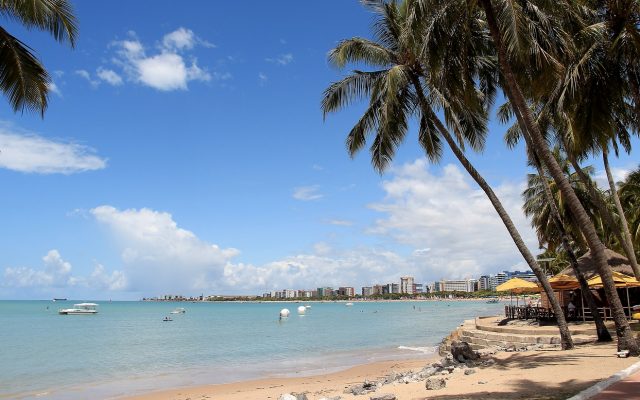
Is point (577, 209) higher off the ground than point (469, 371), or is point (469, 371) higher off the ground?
point (577, 209)

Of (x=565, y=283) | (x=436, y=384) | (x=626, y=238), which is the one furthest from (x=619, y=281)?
(x=436, y=384)

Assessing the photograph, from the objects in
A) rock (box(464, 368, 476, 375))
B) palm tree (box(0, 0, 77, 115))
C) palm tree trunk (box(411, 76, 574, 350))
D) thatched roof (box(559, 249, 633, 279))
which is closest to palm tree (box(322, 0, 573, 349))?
palm tree trunk (box(411, 76, 574, 350))

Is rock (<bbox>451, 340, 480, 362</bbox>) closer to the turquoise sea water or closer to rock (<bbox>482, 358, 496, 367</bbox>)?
rock (<bbox>482, 358, 496, 367</bbox>)

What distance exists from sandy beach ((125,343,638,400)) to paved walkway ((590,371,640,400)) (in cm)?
53

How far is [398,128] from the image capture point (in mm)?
16266

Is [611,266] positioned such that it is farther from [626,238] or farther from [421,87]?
[421,87]

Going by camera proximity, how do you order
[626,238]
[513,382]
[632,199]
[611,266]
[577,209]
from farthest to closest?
[632,199]
[611,266]
[626,238]
[577,209]
[513,382]

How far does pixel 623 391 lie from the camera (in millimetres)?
7441

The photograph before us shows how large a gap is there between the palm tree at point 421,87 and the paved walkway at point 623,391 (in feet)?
17.5

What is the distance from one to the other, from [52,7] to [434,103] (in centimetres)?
1059

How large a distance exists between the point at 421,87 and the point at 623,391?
991 cm

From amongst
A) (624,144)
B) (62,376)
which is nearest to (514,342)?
(624,144)

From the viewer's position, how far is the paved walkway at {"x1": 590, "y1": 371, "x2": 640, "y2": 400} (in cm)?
713

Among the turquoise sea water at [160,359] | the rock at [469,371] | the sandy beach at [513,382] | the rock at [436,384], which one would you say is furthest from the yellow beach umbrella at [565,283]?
the rock at [436,384]
